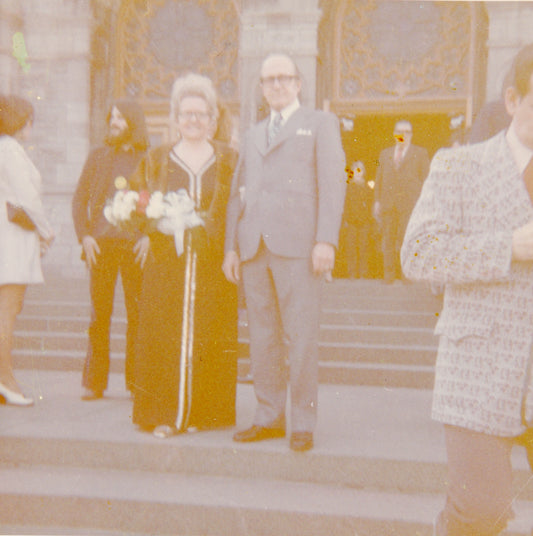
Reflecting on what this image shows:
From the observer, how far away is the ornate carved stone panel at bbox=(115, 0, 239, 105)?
10961 millimetres

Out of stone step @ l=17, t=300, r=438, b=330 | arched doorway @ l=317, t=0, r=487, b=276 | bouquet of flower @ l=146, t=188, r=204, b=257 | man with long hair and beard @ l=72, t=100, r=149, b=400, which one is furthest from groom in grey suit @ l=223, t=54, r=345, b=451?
arched doorway @ l=317, t=0, r=487, b=276

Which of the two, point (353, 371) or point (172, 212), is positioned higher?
point (172, 212)

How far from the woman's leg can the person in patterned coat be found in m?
3.42

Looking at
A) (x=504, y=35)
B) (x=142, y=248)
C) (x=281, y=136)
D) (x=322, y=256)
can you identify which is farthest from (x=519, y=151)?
(x=504, y=35)

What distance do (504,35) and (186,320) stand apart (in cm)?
726

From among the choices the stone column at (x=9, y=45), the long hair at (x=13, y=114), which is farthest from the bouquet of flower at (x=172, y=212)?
the stone column at (x=9, y=45)

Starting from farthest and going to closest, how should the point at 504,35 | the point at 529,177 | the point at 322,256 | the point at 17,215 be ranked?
the point at 504,35 < the point at 17,215 < the point at 322,256 < the point at 529,177

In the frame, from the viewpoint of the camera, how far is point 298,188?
379 cm

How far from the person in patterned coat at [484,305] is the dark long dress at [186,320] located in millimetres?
2360

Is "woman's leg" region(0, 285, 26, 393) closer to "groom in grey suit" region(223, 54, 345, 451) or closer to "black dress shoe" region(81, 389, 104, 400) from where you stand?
"black dress shoe" region(81, 389, 104, 400)

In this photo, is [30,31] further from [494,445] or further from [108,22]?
[494,445]

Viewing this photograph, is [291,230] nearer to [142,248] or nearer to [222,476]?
[142,248]

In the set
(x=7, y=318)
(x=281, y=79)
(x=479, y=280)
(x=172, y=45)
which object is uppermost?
(x=172, y=45)

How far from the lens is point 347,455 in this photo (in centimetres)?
367
